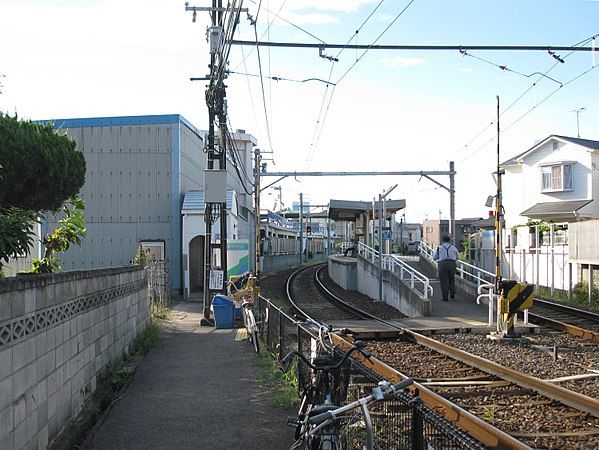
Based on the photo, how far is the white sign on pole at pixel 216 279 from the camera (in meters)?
18.1

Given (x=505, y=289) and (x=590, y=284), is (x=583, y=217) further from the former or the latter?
(x=505, y=289)

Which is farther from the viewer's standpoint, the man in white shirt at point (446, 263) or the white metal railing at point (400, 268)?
the white metal railing at point (400, 268)

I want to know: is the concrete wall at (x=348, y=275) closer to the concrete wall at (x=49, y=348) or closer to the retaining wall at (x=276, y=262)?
the retaining wall at (x=276, y=262)

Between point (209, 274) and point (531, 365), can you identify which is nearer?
point (531, 365)

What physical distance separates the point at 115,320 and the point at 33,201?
658 cm

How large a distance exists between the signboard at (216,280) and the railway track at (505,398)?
295 inches

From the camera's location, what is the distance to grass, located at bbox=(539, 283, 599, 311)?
→ 2100 cm

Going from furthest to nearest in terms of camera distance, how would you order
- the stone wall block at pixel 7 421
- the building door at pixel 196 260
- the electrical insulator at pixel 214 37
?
the building door at pixel 196 260
the electrical insulator at pixel 214 37
the stone wall block at pixel 7 421

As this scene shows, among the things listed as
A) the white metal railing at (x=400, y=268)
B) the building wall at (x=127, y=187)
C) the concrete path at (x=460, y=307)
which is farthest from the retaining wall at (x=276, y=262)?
the concrete path at (x=460, y=307)

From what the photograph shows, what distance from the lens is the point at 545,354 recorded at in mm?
11477

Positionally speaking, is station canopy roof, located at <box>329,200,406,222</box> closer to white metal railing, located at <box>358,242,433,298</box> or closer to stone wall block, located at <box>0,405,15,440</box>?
white metal railing, located at <box>358,242,433,298</box>

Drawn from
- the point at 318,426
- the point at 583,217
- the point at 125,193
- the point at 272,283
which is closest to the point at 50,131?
the point at 125,193

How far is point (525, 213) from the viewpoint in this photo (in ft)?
119

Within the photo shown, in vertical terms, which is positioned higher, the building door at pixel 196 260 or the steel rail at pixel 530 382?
the building door at pixel 196 260
